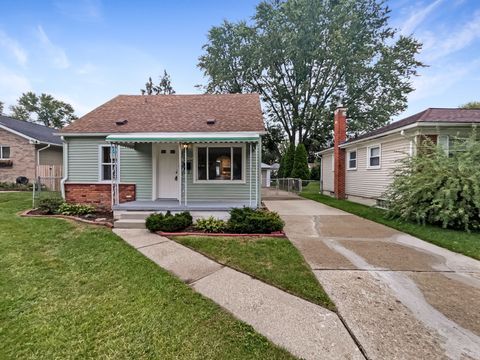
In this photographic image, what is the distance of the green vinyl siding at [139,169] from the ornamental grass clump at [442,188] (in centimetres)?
898

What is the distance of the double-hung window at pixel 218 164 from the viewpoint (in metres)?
9.44

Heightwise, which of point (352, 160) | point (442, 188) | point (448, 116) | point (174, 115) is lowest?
point (442, 188)

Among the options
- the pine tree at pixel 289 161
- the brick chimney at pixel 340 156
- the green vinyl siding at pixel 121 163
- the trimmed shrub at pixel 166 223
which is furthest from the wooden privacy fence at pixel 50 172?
the pine tree at pixel 289 161

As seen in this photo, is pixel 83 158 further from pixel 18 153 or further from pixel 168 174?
pixel 18 153

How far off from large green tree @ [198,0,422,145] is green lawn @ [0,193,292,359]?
25.8 m

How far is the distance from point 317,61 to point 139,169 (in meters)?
24.0

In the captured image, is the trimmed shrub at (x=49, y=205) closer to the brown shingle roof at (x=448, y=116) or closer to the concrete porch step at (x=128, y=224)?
the concrete porch step at (x=128, y=224)

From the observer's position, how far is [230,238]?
607cm

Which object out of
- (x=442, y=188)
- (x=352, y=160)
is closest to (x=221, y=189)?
(x=442, y=188)

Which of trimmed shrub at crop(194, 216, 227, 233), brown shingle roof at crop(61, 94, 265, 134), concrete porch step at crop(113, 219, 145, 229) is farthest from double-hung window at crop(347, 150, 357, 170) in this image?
concrete porch step at crop(113, 219, 145, 229)

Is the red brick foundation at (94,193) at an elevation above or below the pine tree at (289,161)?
below

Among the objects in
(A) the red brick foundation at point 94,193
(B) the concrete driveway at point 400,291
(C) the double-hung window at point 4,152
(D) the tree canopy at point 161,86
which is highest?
(D) the tree canopy at point 161,86

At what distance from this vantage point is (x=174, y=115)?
11.0 meters

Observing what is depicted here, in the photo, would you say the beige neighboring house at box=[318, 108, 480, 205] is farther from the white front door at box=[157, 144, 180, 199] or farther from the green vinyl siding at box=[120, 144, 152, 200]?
the green vinyl siding at box=[120, 144, 152, 200]
